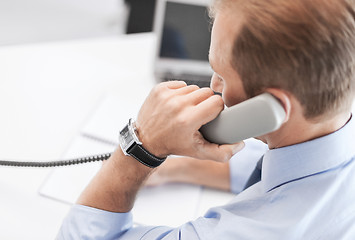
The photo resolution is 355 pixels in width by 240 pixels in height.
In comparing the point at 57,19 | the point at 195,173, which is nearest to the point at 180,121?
the point at 195,173

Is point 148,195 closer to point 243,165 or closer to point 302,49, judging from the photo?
point 243,165

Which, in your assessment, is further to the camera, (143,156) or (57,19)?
(57,19)

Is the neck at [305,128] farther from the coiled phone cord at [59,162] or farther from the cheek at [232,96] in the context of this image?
the coiled phone cord at [59,162]

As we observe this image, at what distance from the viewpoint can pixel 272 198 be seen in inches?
26.4

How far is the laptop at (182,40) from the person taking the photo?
1149 mm

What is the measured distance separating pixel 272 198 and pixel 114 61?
767 millimetres

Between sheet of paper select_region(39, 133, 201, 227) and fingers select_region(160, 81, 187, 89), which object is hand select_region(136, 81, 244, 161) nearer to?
fingers select_region(160, 81, 187, 89)

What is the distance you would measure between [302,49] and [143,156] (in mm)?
342

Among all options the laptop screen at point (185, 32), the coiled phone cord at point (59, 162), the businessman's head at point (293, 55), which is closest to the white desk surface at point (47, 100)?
the coiled phone cord at point (59, 162)

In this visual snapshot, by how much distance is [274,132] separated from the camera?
26.5 inches

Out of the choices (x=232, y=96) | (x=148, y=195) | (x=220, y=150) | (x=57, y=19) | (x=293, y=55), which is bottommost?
(x=148, y=195)

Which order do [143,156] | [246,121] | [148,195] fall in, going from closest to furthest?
1. [246,121]
2. [143,156]
3. [148,195]

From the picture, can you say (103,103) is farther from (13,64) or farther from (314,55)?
(314,55)

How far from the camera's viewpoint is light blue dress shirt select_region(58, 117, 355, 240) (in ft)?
2.08
